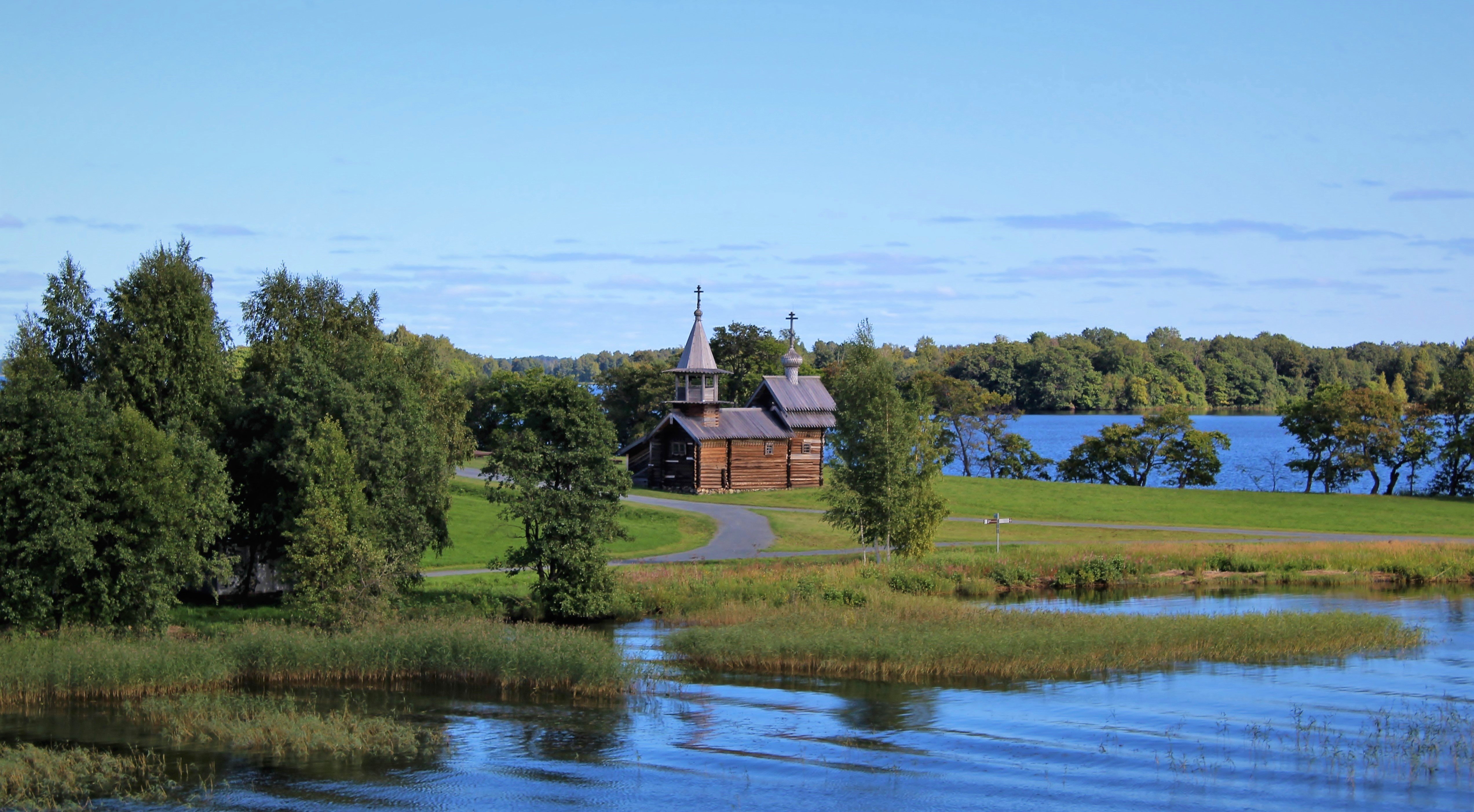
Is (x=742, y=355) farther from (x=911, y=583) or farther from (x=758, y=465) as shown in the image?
(x=911, y=583)

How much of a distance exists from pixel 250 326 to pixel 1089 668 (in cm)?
3237

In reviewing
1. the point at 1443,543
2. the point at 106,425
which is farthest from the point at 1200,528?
the point at 106,425

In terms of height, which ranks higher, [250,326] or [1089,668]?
[250,326]

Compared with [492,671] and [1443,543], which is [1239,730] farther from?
[1443,543]

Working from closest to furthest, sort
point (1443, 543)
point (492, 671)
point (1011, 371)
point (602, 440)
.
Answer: point (492, 671)
point (602, 440)
point (1443, 543)
point (1011, 371)

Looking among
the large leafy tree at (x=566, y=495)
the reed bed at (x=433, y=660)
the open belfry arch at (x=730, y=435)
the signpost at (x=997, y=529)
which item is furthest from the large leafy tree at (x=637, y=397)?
the reed bed at (x=433, y=660)

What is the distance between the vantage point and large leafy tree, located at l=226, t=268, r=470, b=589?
36188 mm

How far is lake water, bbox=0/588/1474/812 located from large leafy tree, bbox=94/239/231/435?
540 inches

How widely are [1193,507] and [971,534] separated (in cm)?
1831

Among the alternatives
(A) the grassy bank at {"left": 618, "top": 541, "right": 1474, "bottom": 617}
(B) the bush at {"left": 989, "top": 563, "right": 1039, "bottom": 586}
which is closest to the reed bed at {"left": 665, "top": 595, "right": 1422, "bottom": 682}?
(A) the grassy bank at {"left": 618, "top": 541, "right": 1474, "bottom": 617}

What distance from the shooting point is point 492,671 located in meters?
29.3

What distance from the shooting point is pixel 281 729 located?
24.2 meters

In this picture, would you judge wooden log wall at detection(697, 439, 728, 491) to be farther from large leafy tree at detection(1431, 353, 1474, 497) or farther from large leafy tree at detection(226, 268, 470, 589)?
large leafy tree at detection(1431, 353, 1474, 497)

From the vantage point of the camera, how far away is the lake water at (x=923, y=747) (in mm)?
20812
